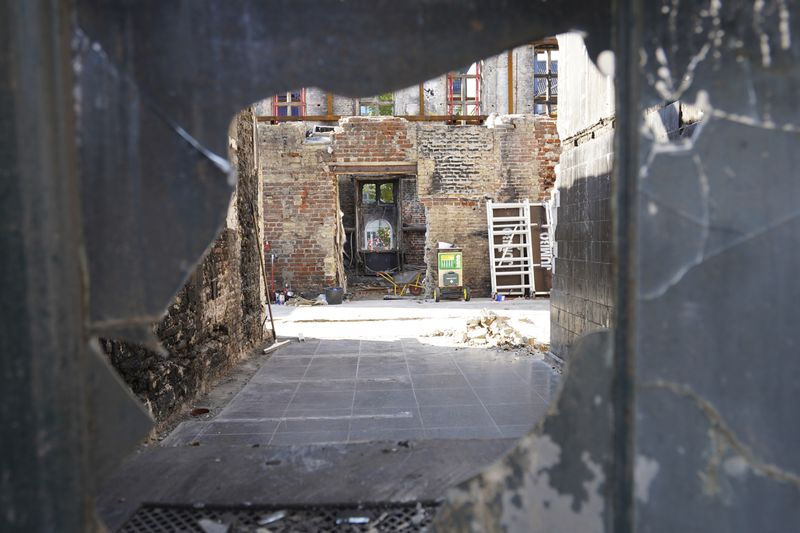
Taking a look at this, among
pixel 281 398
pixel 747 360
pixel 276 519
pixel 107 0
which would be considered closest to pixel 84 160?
pixel 107 0

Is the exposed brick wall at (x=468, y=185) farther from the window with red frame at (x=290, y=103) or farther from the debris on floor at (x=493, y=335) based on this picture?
the window with red frame at (x=290, y=103)

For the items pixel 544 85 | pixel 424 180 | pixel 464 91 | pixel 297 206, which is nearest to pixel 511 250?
pixel 424 180

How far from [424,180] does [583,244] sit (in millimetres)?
7092

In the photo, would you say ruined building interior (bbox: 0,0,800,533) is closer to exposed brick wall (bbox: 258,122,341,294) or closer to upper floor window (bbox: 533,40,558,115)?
exposed brick wall (bbox: 258,122,341,294)

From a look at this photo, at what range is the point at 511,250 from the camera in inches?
444

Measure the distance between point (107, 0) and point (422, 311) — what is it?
8.15 metres

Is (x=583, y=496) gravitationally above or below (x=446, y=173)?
below

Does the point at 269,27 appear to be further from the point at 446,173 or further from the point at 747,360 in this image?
the point at 446,173

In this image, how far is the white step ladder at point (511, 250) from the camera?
1116 cm

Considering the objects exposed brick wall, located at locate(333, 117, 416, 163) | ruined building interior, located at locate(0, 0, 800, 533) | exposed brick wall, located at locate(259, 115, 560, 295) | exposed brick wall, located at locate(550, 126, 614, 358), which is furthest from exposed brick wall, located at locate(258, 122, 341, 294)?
ruined building interior, located at locate(0, 0, 800, 533)

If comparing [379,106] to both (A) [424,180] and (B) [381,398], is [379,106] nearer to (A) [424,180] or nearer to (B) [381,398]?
(A) [424,180]

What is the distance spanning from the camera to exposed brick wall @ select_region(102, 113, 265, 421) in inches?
132

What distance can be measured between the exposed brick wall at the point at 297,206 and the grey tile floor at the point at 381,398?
17.9 ft

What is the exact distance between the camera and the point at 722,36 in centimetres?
131
